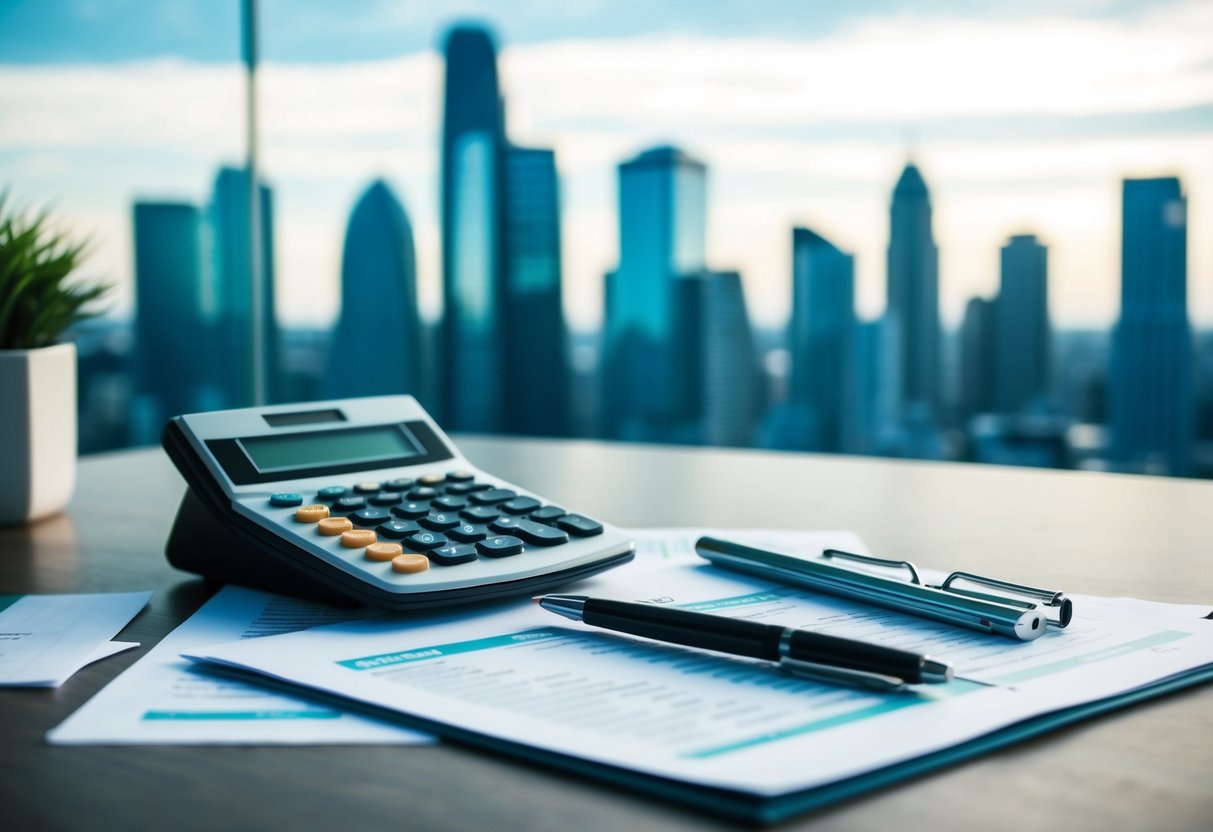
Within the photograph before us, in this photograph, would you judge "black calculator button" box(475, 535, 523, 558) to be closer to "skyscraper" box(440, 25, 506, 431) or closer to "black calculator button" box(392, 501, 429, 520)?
"black calculator button" box(392, 501, 429, 520)

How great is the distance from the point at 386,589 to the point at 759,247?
6.33 feet

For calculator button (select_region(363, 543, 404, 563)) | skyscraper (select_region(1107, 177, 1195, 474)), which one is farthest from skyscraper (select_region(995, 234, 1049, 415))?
calculator button (select_region(363, 543, 404, 563))

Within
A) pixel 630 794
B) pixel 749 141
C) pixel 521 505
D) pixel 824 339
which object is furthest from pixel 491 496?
pixel 749 141

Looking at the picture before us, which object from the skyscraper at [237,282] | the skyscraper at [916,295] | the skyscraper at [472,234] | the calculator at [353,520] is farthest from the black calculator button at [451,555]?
the skyscraper at [472,234]

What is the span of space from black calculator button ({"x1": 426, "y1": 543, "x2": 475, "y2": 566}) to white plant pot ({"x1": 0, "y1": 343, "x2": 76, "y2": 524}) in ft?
1.57

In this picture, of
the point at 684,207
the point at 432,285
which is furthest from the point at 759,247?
the point at 432,285

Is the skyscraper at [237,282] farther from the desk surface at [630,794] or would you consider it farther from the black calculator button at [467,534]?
the black calculator button at [467,534]

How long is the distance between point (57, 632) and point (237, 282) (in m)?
1.71

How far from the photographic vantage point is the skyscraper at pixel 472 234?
105 inches

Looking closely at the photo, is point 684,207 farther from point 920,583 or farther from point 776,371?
point 920,583

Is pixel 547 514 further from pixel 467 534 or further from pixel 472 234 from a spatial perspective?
pixel 472 234

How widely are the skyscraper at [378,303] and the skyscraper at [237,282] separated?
332 millimetres

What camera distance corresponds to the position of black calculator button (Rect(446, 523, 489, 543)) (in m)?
0.60

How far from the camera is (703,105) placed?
2385mm
